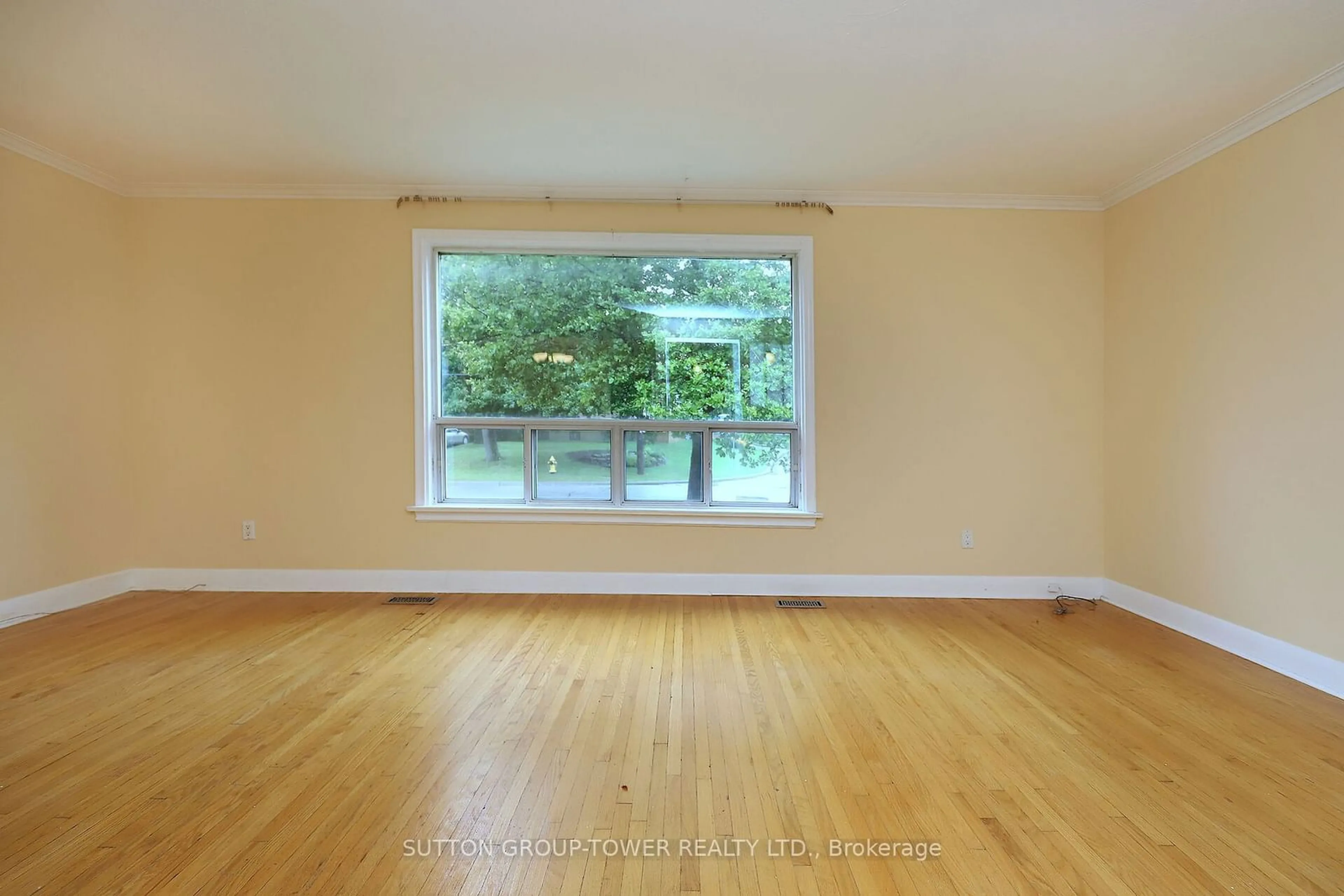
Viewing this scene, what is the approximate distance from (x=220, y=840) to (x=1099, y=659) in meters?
3.63

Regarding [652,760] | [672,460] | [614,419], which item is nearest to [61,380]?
[614,419]

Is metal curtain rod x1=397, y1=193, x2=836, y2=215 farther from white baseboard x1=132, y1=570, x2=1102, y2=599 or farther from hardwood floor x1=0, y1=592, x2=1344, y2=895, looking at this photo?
hardwood floor x1=0, y1=592, x2=1344, y2=895

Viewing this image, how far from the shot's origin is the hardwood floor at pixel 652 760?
1.52m

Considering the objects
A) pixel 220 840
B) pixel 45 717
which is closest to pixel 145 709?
pixel 45 717

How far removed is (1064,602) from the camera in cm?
373

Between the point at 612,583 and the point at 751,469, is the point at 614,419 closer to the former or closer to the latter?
the point at 751,469

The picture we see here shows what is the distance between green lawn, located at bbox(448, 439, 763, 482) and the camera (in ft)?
13.3

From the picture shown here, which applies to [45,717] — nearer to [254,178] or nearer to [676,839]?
[676,839]

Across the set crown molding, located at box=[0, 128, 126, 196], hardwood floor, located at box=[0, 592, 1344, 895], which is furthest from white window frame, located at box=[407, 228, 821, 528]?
crown molding, located at box=[0, 128, 126, 196]

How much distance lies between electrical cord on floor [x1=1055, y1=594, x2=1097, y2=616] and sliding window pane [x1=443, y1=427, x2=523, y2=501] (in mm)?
3567

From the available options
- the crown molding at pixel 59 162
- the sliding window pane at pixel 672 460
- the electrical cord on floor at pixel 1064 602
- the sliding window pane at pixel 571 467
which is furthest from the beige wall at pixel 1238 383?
the crown molding at pixel 59 162

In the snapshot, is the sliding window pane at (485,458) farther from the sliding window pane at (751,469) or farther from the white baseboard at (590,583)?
the sliding window pane at (751,469)

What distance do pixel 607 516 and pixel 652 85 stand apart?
2.50m

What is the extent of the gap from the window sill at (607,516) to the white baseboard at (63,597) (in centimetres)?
192
